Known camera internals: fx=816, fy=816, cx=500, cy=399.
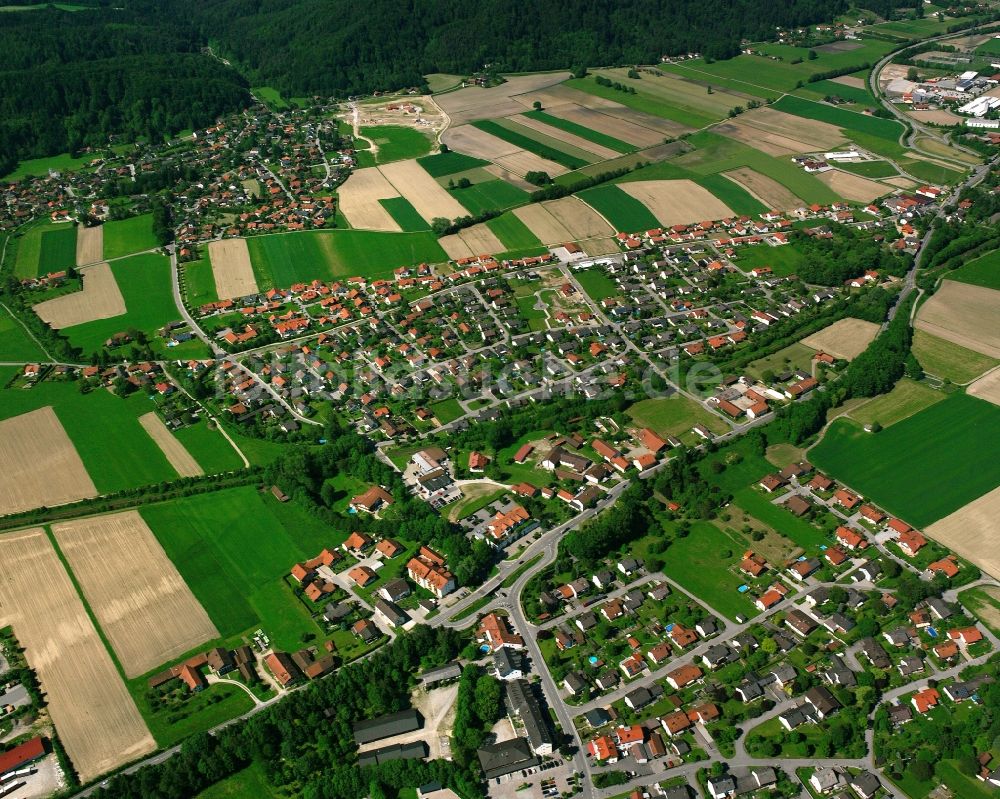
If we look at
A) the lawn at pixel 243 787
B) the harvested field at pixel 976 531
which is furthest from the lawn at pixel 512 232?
the lawn at pixel 243 787

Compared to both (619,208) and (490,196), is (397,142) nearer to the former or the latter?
(490,196)

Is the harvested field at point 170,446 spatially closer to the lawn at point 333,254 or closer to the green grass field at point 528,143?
the lawn at point 333,254

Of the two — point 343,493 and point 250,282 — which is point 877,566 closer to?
point 343,493

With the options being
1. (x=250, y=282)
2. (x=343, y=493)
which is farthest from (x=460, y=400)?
(x=250, y=282)

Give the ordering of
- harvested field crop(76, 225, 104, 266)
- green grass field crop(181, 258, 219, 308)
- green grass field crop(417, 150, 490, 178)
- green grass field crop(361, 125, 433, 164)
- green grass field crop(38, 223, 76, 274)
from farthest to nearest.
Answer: green grass field crop(361, 125, 433, 164) → green grass field crop(417, 150, 490, 178) → harvested field crop(76, 225, 104, 266) → green grass field crop(38, 223, 76, 274) → green grass field crop(181, 258, 219, 308)

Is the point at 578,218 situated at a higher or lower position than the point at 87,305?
higher

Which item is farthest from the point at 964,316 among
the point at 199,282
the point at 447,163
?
the point at 199,282

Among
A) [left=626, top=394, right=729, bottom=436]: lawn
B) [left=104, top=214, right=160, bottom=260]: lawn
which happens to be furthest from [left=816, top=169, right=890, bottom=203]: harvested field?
[left=104, top=214, right=160, bottom=260]: lawn

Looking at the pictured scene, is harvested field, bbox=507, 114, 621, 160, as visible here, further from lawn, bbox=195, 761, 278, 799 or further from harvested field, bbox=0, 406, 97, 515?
lawn, bbox=195, 761, 278, 799
